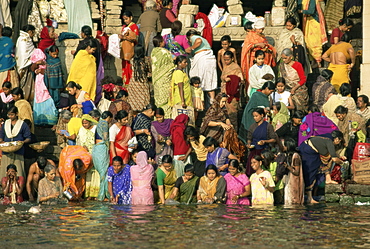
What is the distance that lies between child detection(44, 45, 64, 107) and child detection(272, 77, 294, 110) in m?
4.11

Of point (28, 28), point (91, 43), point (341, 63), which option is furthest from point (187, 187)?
point (28, 28)

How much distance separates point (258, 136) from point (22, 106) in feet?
14.3

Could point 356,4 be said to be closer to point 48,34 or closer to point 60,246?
point 48,34

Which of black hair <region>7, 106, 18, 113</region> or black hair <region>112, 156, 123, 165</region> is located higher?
black hair <region>7, 106, 18, 113</region>

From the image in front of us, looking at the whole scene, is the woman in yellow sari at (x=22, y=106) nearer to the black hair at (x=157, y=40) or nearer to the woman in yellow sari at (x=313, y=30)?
the black hair at (x=157, y=40)

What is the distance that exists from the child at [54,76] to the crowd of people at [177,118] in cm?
2

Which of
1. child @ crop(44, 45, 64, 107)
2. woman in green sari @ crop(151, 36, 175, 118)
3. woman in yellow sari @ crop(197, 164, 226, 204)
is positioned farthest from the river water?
child @ crop(44, 45, 64, 107)

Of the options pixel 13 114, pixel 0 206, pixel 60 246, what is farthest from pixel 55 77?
pixel 60 246

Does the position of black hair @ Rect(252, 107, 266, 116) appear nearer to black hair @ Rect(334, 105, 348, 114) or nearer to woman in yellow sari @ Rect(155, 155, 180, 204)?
black hair @ Rect(334, 105, 348, 114)

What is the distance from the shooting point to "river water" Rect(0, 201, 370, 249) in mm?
11641

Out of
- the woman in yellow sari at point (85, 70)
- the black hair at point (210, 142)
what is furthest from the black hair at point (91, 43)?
the black hair at point (210, 142)

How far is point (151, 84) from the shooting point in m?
17.5

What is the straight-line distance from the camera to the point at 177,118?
15.8 meters

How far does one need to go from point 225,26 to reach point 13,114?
549 centimetres
